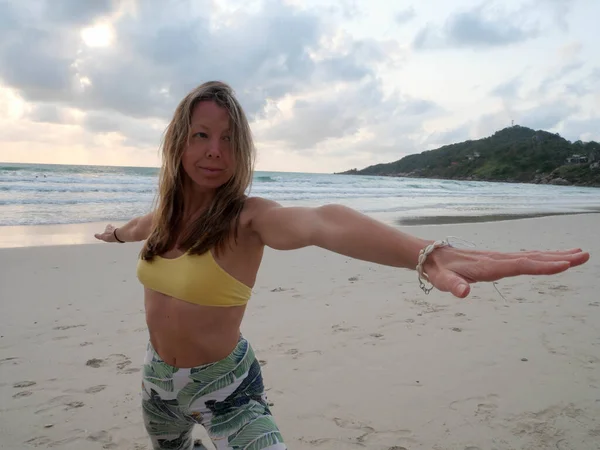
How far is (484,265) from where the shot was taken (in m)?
1.19

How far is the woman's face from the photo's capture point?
1854mm

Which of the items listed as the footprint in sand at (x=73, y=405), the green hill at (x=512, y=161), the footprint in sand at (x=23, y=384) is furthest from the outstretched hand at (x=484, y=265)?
the green hill at (x=512, y=161)

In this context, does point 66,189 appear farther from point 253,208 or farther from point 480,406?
point 253,208

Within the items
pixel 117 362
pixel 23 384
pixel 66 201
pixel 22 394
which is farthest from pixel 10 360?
pixel 66 201

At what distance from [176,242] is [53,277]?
5.87m

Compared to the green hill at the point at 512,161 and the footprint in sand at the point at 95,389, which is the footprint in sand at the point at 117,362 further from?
the green hill at the point at 512,161

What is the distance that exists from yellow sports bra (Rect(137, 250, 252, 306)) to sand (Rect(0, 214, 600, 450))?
1.58m

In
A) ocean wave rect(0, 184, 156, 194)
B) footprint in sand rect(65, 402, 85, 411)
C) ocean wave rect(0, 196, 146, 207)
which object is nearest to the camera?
footprint in sand rect(65, 402, 85, 411)

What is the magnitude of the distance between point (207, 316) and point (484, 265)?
1047 mm

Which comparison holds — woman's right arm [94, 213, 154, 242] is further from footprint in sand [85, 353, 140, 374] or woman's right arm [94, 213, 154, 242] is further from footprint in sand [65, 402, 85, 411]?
footprint in sand [85, 353, 140, 374]

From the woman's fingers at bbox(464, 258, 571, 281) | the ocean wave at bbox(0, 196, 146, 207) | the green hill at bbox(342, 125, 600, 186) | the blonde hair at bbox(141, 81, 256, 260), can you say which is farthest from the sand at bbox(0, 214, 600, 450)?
the green hill at bbox(342, 125, 600, 186)

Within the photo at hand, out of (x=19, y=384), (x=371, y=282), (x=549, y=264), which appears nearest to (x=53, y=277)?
(x=19, y=384)

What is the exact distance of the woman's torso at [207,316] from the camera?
1744mm

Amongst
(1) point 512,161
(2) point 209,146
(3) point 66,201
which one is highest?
(1) point 512,161
